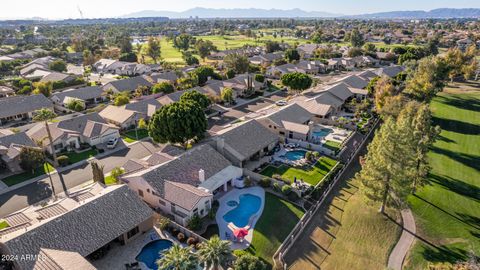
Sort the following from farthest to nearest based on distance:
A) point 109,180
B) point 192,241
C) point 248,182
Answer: point 109,180
point 248,182
point 192,241

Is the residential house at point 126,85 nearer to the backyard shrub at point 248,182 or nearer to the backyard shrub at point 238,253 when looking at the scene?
the backyard shrub at point 248,182

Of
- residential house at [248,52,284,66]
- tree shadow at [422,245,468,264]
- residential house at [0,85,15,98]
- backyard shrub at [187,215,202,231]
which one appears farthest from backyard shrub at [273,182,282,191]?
residential house at [248,52,284,66]

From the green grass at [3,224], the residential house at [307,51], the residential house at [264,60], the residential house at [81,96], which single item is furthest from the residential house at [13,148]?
the residential house at [307,51]

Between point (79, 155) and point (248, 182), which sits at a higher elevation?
point (248, 182)

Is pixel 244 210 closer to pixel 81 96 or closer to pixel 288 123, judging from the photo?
pixel 288 123

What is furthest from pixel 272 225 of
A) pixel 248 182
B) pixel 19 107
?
pixel 19 107

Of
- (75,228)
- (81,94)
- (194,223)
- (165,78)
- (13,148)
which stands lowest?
(194,223)

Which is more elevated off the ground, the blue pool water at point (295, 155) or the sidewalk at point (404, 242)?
the blue pool water at point (295, 155)
